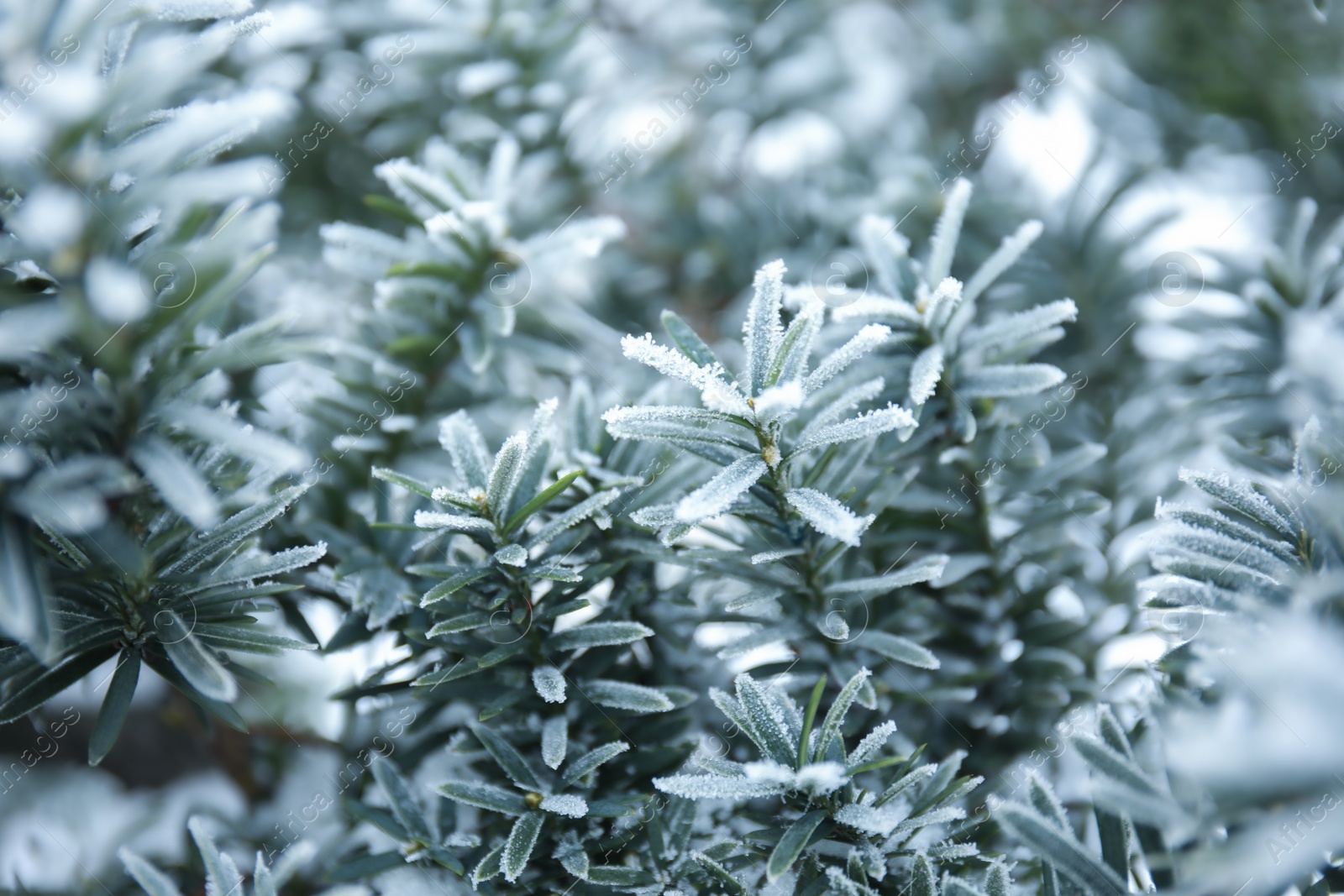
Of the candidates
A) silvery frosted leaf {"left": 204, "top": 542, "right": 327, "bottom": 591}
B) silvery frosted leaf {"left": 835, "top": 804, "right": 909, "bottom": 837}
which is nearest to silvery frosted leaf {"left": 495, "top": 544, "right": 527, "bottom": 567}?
silvery frosted leaf {"left": 204, "top": 542, "right": 327, "bottom": 591}

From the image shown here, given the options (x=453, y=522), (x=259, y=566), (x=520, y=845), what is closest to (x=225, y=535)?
(x=259, y=566)

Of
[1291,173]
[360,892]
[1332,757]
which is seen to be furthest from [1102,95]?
[360,892]

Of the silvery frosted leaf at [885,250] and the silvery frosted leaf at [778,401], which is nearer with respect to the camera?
the silvery frosted leaf at [778,401]

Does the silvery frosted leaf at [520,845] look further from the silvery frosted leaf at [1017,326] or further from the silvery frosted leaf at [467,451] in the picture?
the silvery frosted leaf at [1017,326]

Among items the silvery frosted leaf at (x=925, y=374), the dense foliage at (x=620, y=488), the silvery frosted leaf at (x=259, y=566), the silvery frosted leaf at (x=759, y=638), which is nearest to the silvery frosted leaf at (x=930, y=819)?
the dense foliage at (x=620, y=488)

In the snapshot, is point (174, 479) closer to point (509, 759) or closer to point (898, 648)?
point (509, 759)

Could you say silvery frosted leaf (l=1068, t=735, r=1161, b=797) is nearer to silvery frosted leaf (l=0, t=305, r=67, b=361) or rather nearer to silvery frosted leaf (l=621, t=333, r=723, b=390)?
silvery frosted leaf (l=621, t=333, r=723, b=390)
